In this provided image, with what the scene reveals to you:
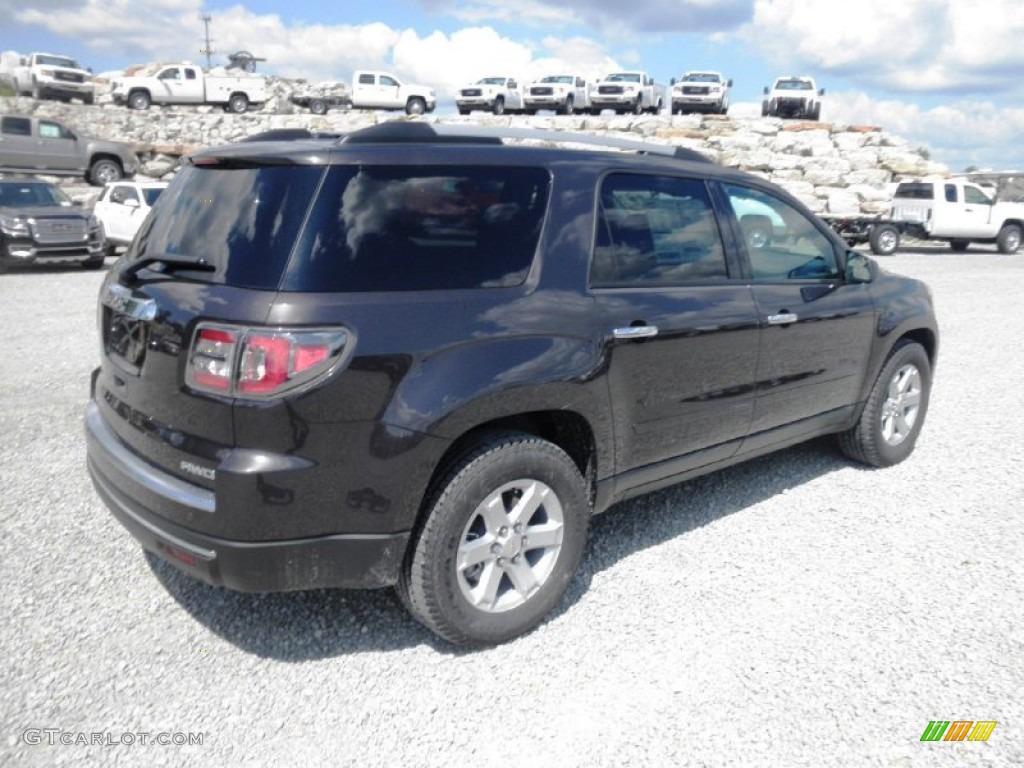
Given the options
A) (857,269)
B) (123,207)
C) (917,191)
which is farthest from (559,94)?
(857,269)

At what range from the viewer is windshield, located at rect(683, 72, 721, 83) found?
32831 millimetres

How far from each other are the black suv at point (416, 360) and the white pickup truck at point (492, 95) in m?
31.8

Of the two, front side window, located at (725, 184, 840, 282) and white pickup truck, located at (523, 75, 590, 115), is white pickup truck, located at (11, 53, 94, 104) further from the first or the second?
front side window, located at (725, 184, 840, 282)

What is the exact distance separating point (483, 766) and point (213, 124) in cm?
3167

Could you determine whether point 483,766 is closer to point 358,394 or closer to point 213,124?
point 358,394

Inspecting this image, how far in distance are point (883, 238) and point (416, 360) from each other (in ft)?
69.4

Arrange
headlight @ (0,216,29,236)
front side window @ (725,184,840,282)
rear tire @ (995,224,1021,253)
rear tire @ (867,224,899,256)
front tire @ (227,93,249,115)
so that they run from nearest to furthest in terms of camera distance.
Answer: front side window @ (725,184,840,282), headlight @ (0,216,29,236), rear tire @ (867,224,899,256), rear tire @ (995,224,1021,253), front tire @ (227,93,249,115)

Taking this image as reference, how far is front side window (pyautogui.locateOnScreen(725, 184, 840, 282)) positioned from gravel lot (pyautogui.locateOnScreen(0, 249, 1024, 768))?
4.08 ft

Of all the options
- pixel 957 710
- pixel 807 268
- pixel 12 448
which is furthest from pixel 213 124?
pixel 957 710

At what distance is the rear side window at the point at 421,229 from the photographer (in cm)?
261

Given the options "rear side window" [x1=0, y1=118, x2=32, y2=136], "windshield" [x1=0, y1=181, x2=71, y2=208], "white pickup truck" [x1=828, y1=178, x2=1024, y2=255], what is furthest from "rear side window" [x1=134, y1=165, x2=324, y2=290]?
"rear side window" [x1=0, y1=118, x2=32, y2=136]

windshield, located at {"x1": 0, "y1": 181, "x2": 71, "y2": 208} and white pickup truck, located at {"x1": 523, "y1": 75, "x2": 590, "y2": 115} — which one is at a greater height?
white pickup truck, located at {"x1": 523, "y1": 75, "x2": 590, "y2": 115}

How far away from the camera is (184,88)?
31.8 meters

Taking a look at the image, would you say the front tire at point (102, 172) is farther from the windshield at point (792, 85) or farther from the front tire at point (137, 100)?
the windshield at point (792, 85)
